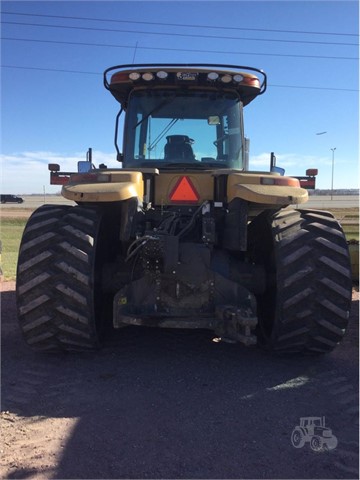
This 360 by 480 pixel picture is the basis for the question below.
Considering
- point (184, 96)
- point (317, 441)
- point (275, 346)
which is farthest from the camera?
point (184, 96)

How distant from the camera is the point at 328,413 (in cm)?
336

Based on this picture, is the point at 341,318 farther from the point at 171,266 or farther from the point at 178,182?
the point at 178,182

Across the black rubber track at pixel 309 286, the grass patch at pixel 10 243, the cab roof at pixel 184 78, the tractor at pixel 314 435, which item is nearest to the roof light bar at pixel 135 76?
the cab roof at pixel 184 78

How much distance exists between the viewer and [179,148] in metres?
5.22

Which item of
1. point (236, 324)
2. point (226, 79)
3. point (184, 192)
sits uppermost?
point (226, 79)

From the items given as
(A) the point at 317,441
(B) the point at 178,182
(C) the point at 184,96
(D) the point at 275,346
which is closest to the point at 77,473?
(A) the point at 317,441

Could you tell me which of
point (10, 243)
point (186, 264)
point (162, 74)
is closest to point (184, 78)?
point (162, 74)

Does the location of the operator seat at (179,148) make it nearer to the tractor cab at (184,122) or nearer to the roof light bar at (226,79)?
the tractor cab at (184,122)

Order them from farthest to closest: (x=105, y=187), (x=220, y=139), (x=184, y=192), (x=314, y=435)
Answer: (x=220, y=139)
(x=184, y=192)
(x=105, y=187)
(x=314, y=435)

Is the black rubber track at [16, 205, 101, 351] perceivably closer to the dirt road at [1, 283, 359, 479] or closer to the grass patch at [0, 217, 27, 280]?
the dirt road at [1, 283, 359, 479]

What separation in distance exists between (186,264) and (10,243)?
12506mm

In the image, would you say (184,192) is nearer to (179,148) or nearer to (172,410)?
(179,148)

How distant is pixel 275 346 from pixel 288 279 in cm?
67

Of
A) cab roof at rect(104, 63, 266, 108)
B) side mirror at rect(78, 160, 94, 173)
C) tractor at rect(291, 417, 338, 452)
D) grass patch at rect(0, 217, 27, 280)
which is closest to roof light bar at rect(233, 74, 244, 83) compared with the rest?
cab roof at rect(104, 63, 266, 108)
